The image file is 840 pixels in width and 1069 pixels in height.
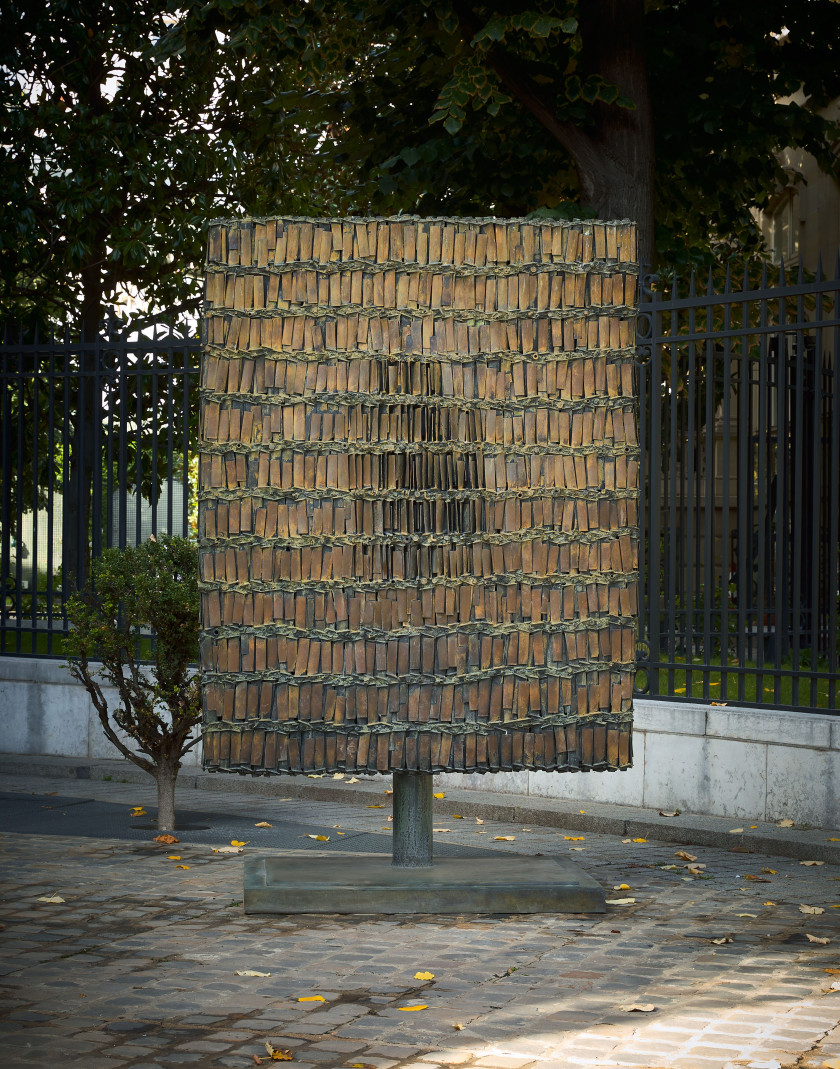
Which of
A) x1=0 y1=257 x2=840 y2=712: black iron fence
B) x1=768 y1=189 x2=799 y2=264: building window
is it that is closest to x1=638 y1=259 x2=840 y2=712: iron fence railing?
x1=0 y1=257 x2=840 y2=712: black iron fence

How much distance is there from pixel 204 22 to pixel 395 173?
2.30m

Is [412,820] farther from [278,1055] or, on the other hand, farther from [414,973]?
[278,1055]

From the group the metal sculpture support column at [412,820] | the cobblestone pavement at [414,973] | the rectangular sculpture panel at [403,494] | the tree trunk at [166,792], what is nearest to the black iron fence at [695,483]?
the cobblestone pavement at [414,973]

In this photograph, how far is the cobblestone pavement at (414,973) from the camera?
15.4 feet

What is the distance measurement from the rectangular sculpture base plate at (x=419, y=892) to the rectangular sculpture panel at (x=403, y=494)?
1.98 feet

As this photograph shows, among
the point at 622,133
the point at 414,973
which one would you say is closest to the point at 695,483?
the point at 414,973

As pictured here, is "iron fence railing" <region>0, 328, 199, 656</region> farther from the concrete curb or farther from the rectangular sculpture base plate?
the rectangular sculpture base plate

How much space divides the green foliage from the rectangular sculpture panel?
2.15 meters

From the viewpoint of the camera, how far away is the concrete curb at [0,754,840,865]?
831 cm

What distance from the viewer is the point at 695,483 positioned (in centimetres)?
931

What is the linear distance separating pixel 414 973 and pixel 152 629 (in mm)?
3861

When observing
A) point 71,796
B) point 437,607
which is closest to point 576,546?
point 437,607

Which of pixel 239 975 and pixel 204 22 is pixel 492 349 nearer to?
pixel 239 975

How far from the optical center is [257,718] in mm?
6586
